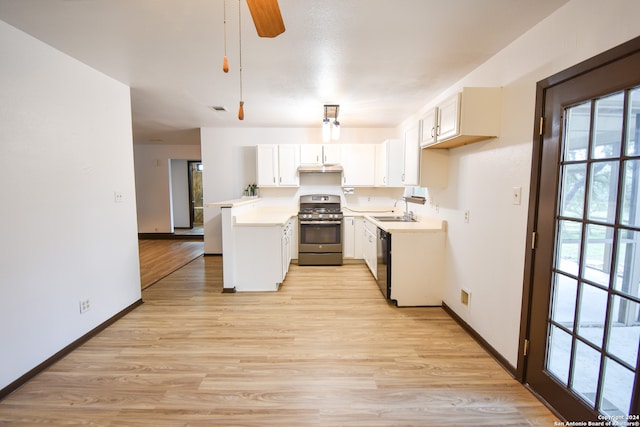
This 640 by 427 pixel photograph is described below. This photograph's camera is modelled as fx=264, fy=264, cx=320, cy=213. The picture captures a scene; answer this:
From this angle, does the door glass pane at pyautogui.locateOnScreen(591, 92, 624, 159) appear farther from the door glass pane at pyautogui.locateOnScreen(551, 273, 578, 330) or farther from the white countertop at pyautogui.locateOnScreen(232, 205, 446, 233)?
the white countertop at pyautogui.locateOnScreen(232, 205, 446, 233)

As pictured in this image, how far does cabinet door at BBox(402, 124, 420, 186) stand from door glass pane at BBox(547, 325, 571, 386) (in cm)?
177

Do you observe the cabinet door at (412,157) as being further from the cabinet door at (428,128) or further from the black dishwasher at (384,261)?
the black dishwasher at (384,261)

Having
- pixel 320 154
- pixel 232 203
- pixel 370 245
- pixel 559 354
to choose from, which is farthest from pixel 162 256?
pixel 559 354

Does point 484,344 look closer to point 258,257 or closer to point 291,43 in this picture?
point 258,257

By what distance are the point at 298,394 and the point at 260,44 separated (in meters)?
2.49

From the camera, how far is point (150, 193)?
22.3ft

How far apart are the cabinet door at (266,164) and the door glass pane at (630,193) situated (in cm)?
413

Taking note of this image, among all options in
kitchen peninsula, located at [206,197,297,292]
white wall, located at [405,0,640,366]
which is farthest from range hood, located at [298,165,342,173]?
white wall, located at [405,0,640,366]

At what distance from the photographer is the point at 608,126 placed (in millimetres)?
1283

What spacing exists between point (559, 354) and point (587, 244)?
700 mm

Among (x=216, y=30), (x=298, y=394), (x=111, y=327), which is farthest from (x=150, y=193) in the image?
(x=298, y=394)

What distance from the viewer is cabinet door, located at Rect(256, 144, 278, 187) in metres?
4.63

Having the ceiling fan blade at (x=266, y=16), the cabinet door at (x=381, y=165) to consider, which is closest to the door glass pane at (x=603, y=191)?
the ceiling fan blade at (x=266, y=16)

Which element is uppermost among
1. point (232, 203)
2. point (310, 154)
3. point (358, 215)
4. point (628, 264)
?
point (310, 154)
